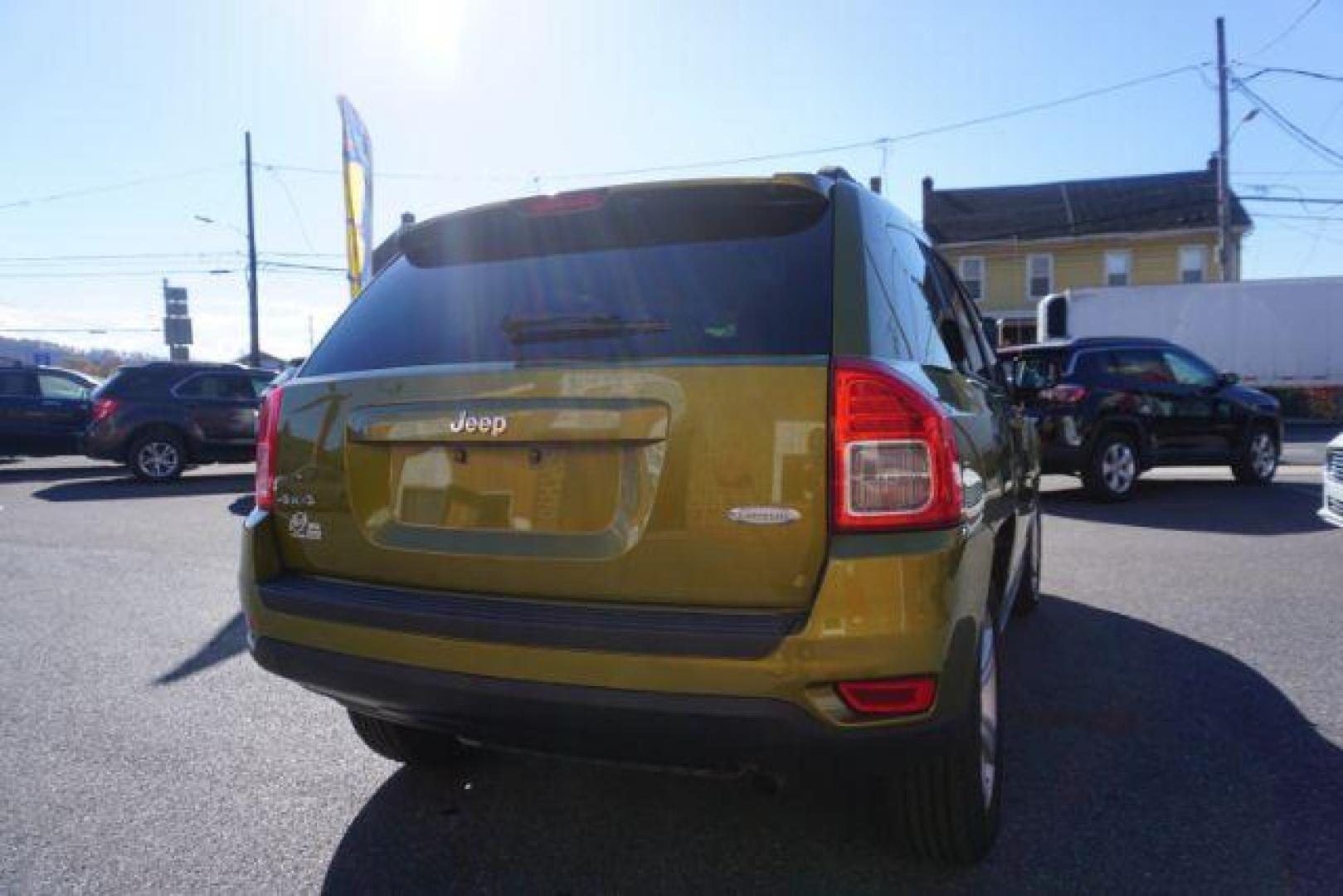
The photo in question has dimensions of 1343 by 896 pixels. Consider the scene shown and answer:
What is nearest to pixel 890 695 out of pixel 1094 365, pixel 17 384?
pixel 1094 365

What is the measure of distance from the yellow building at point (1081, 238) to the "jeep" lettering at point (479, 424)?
3132 centimetres

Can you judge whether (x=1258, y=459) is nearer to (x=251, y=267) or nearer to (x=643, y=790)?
(x=643, y=790)

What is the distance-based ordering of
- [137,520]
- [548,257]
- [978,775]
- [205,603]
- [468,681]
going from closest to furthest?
[468,681]
[978,775]
[548,257]
[205,603]
[137,520]

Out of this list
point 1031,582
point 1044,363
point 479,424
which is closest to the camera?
point 479,424

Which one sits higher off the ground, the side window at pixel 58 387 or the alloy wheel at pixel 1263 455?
the side window at pixel 58 387

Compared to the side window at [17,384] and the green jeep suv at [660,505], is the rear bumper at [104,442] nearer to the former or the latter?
the side window at [17,384]

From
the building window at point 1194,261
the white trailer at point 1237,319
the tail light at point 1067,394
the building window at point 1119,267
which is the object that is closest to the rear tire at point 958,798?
the tail light at point 1067,394

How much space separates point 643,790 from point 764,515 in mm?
1397

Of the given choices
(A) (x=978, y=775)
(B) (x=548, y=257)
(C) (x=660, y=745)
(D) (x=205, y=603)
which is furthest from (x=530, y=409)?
(D) (x=205, y=603)

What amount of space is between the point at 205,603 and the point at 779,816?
4.20m

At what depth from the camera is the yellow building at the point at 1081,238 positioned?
30703mm

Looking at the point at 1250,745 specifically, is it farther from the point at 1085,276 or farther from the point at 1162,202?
the point at 1162,202

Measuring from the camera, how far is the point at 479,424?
2.05 metres

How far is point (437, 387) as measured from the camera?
2137 mm
